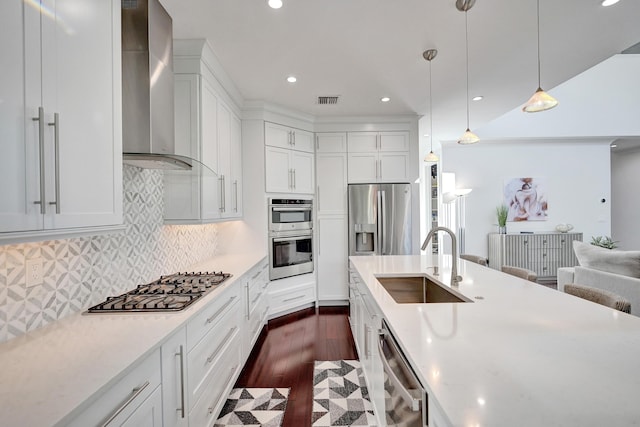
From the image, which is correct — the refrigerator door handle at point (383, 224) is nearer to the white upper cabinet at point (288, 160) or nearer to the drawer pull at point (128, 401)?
the white upper cabinet at point (288, 160)

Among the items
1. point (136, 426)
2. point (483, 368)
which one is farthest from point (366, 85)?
point (136, 426)

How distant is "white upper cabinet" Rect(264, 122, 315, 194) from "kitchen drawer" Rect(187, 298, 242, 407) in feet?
6.15

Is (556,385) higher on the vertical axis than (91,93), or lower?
lower

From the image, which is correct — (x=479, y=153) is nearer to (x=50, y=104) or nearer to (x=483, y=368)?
(x=483, y=368)

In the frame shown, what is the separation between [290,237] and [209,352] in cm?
216

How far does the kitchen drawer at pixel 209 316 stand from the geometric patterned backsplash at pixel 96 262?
1.92ft

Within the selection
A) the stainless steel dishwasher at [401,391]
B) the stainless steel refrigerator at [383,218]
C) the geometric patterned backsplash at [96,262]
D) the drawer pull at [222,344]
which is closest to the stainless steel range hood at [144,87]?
the geometric patterned backsplash at [96,262]

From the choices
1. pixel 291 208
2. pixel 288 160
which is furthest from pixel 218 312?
pixel 288 160

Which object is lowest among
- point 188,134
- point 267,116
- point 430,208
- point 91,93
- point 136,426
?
point 136,426

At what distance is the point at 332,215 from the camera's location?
4.14 meters

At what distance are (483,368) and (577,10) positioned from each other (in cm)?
266

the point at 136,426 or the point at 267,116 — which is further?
the point at 267,116

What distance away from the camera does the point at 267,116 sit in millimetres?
3623

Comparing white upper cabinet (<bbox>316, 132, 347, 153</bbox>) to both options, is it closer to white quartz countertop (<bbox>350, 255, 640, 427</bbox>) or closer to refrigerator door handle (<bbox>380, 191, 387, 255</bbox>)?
refrigerator door handle (<bbox>380, 191, 387, 255</bbox>)
